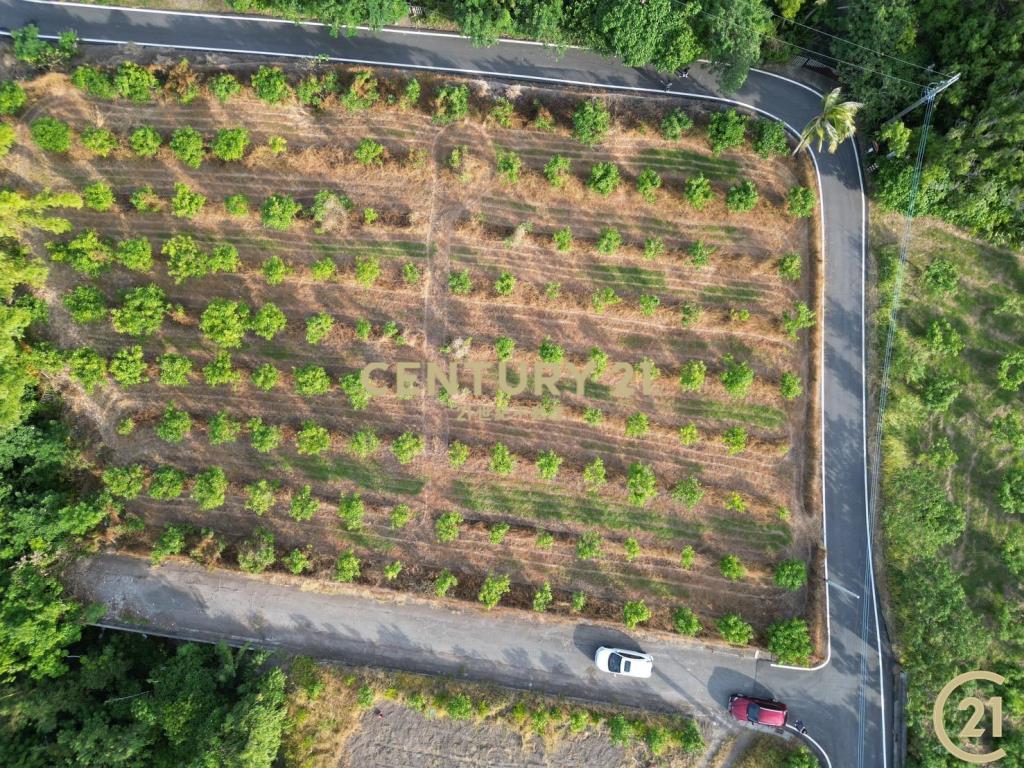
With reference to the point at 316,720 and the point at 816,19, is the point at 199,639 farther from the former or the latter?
the point at 816,19

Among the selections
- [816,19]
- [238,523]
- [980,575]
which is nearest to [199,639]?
[238,523]

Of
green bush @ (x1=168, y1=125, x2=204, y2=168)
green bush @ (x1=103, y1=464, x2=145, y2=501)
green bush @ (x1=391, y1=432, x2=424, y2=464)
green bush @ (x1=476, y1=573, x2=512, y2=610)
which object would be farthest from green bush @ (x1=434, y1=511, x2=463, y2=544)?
green bush @ (x1=168, y1=125, x2=204, y2=168)

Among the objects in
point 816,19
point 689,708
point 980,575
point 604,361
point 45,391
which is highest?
point 816,19

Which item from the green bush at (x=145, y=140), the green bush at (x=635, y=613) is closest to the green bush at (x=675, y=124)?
the green bush at (x=635, y=613)

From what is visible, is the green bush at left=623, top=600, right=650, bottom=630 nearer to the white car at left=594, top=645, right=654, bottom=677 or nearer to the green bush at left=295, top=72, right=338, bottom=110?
the white car at left=594, top=645, right=654, bottom=677

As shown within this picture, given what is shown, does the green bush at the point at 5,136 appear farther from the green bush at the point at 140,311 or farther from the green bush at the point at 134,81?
the green bush at the point at 140,311

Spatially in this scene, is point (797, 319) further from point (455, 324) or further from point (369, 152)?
point (369, 152)
